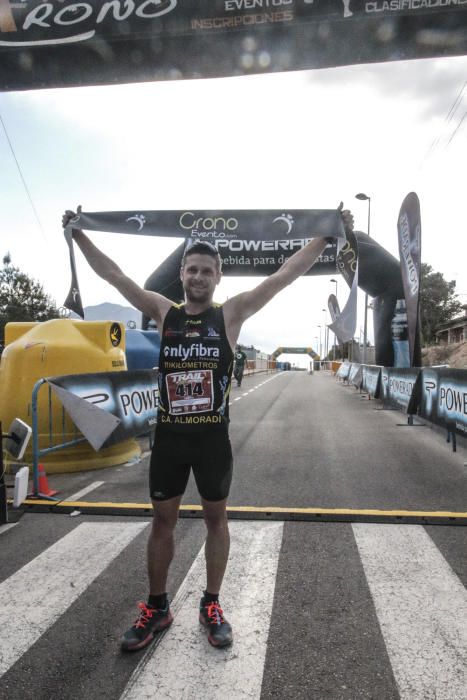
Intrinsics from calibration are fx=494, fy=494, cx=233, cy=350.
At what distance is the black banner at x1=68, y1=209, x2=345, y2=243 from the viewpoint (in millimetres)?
9523

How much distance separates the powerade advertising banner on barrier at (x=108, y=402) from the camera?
6.15 m

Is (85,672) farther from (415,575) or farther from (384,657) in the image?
(415,575)

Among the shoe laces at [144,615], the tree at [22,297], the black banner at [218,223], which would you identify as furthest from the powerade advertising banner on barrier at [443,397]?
the tree at [22,297]

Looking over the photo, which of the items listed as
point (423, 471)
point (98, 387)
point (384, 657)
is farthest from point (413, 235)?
point (384, 657)

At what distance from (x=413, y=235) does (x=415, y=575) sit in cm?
1074

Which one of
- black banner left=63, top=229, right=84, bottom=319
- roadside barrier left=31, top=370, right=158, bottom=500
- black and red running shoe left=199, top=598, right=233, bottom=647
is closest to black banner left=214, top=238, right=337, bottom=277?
roadside barrier left=31, top=370, right=158, bottom=500

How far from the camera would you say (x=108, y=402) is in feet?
23.0

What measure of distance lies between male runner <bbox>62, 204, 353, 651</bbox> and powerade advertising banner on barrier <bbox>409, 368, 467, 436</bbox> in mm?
5897

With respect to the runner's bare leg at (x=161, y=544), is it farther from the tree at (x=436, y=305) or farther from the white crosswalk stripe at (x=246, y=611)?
the tree at (x=436, y=305)

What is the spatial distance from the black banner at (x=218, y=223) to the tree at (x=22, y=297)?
53.3 metres

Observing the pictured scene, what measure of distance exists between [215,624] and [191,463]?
868 mm

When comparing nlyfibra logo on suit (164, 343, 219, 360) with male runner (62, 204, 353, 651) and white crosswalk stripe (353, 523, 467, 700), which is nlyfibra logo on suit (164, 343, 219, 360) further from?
white crosswalk stripe (353, 523, 467, 700)

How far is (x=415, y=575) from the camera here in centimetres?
346

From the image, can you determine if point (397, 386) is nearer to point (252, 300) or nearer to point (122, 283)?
point (252, 300)
